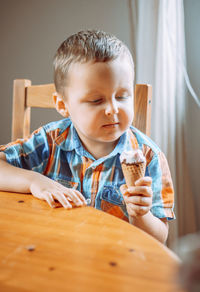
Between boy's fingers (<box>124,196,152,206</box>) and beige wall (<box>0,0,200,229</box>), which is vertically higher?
beige wall (<box>0,0,200,229</box>)

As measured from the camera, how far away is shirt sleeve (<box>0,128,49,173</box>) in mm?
1139

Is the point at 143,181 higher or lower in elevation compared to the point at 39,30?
lower

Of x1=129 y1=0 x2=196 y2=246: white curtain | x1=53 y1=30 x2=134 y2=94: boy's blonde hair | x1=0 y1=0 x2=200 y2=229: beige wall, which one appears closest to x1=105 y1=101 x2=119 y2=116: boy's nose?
x1=53 y1=30 x2=134 y2=94: boy's blonde hair

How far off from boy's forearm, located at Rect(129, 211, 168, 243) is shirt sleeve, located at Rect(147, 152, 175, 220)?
4 cm

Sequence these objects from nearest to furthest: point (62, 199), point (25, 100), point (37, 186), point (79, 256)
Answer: point (79, 256) < point (62, 199) < point (37, 186) < point (25, 100)

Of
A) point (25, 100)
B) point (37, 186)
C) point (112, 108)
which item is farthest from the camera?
point (25, 100)

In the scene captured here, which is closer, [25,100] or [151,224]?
[151,224]

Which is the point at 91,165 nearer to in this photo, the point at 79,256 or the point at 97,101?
the point at 97,101

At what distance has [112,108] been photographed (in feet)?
3.21

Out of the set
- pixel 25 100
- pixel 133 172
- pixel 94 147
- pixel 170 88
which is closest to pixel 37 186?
pixel 133 172

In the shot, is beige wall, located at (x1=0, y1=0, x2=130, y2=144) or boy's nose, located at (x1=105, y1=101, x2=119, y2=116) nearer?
boy's nose, located at (x1=105, y1=101, x2=119, y2=116)

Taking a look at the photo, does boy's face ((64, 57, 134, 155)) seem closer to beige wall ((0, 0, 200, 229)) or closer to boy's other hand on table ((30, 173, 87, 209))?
boy's other hand on table ((30, 173, 87, 209))

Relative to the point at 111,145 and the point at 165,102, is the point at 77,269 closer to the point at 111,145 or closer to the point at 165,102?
the point at 111,145

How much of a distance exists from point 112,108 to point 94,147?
257 millimetres
